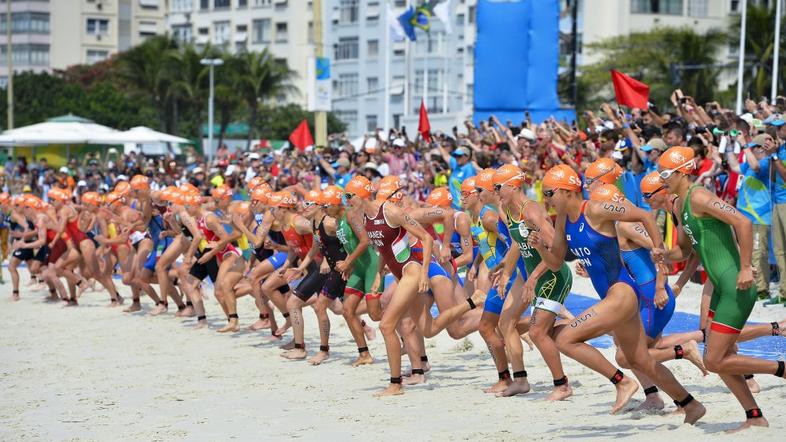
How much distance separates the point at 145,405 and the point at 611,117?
10.1 meters

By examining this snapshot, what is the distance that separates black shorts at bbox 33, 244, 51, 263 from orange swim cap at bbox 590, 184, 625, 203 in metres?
13.0

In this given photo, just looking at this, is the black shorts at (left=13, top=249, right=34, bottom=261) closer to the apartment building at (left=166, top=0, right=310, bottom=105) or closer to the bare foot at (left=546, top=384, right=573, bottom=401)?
the bare foot at (left=546, top=384, right=573, bottom=401)

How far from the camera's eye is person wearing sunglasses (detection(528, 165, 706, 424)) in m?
7.65

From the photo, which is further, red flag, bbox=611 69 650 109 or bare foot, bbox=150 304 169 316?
red flag, bbox=611 69 650 109

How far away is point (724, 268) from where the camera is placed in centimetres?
732

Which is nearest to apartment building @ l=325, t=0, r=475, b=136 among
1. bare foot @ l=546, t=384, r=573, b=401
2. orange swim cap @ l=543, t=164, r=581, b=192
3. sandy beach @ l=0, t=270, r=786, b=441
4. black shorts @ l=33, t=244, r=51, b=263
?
black shorts @ l=33, t=244, r=51, b=263

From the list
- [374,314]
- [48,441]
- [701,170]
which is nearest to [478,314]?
[374,314]

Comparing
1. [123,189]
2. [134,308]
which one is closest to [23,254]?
[123,189]

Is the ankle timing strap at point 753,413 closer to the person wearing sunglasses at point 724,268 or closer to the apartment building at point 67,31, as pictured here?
the person wearing sunglasses at point 724,268

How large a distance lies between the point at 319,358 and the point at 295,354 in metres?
0.48

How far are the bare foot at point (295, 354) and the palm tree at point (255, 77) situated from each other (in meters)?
49.7

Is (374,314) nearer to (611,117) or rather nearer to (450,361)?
(450,361)

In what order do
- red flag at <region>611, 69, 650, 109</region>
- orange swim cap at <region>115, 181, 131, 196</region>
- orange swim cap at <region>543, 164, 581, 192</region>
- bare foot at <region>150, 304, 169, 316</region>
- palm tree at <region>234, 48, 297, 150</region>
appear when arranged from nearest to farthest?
orange swim cap at <region>543, 164, 581, 192</region> → bare foot at <region>150, 304, 169, 316</region> → orange swim cap at <region>115, 181, 131, 196</region> → red flag at <region>611, 69, 650, 109</region> → palm tree at <region>234, 48, 297, 150</region>

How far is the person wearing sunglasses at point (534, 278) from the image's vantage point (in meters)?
8.55
